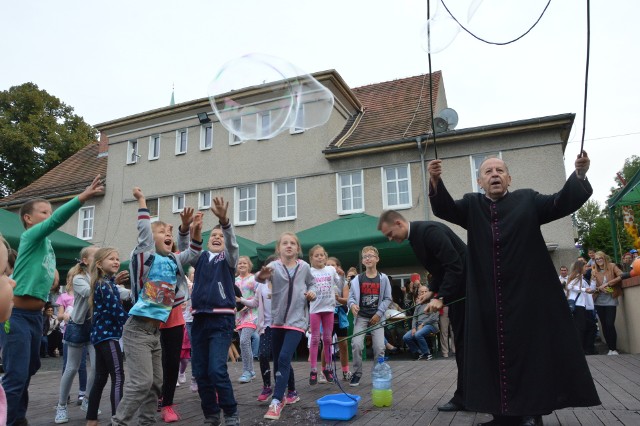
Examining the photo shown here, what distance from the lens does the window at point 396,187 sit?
65.9ft

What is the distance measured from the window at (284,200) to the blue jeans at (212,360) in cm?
1712

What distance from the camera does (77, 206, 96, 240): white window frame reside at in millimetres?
26734

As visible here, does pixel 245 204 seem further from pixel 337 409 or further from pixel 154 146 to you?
pixel 337 409

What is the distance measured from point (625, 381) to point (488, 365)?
13.2 feet

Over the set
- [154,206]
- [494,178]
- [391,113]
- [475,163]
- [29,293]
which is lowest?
[29,293]

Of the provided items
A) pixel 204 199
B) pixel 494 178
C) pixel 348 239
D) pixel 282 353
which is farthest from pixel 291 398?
pixel 204 199

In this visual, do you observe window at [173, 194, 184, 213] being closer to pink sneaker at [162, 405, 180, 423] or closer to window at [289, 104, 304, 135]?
window at [289, 104, 304, 135]

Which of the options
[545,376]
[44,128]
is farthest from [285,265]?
[44,128]

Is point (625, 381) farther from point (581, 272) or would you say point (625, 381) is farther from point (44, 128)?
point (44, 128)

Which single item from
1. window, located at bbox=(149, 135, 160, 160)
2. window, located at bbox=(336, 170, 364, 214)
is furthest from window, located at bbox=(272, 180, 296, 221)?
window, located at bbox=(149, 135, 160, 160)

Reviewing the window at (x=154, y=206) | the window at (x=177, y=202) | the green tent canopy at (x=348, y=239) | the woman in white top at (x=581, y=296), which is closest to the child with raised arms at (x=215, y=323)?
the green tent canopy at (x=348, y=239)

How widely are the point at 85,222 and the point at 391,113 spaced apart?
16906 millimetres

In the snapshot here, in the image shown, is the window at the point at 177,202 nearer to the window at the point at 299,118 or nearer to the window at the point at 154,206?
the window at the point at 154,206

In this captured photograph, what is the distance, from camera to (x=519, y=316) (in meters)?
3.98
